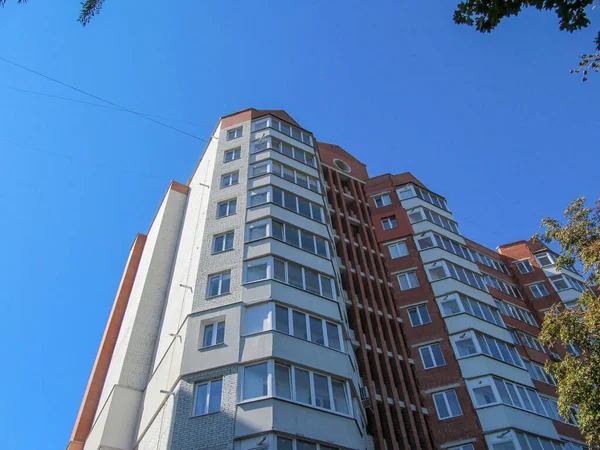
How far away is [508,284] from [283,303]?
2502 centimetres

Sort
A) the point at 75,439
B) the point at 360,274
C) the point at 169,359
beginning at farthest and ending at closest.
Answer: the point at 360,274 < the point at 75,439 < the point at 169,359

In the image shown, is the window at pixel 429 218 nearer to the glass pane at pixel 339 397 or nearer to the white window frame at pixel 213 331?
the glass pane at pixel 339 397

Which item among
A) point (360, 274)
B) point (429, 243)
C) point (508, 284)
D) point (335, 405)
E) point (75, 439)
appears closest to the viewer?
point (335, 405)

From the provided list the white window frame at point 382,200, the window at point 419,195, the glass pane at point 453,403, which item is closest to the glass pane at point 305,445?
the glass pane at point 453,403

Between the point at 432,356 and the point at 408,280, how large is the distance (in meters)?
5.77

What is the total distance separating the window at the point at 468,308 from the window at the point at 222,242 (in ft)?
45.2

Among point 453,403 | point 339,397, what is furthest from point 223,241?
point 453,403

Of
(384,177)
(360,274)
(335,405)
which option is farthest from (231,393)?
(384,177)

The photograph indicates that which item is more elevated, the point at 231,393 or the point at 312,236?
the point at 312,236

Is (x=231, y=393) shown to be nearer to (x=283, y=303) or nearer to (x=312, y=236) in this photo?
(x=283, y=303)

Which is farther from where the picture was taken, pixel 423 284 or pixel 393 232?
pixel 393 232

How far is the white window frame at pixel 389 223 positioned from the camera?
116ft

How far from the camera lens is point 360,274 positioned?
3039 centimetres

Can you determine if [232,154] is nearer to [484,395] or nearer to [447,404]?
[447,404]
